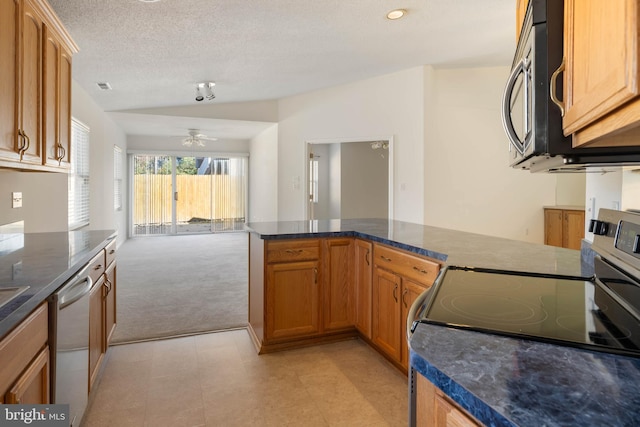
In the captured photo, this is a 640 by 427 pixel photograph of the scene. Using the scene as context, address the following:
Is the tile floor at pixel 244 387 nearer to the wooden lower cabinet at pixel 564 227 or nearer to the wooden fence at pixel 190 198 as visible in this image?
the wooden lower cabinet at pixel 564 227

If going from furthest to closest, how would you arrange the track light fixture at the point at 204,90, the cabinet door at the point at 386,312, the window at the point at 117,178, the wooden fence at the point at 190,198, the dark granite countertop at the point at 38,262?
the wooden fence at the point at 190,198 < the window at the point at 117,178 < the track light fixture at the point at 204,90 < the cabinet door at the point at 386,312 < the dark granite countertop at the point at 38,262

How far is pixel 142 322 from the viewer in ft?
11.0

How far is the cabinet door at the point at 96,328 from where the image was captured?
6.50 ft

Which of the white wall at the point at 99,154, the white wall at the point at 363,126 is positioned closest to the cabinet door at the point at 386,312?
the white wall at the point at 363,126

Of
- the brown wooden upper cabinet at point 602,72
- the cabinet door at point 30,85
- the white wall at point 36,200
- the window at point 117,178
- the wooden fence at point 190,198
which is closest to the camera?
the brown wooden upper cabinet at point 602,72

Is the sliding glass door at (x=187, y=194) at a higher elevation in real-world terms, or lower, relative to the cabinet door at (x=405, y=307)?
higher

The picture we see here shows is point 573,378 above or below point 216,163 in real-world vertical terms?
below

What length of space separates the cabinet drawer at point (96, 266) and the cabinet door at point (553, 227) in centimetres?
607

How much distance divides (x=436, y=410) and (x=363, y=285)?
6.65ft

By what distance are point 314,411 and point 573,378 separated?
164 cm

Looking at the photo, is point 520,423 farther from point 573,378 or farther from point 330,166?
point 330,166

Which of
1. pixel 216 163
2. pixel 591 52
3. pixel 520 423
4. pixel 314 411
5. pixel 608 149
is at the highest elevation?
pixel 216 163

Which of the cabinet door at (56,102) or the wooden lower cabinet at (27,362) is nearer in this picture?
the wooden lower cabinet at (27,362)

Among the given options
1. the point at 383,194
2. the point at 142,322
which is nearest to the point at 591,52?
the point at 142,322
